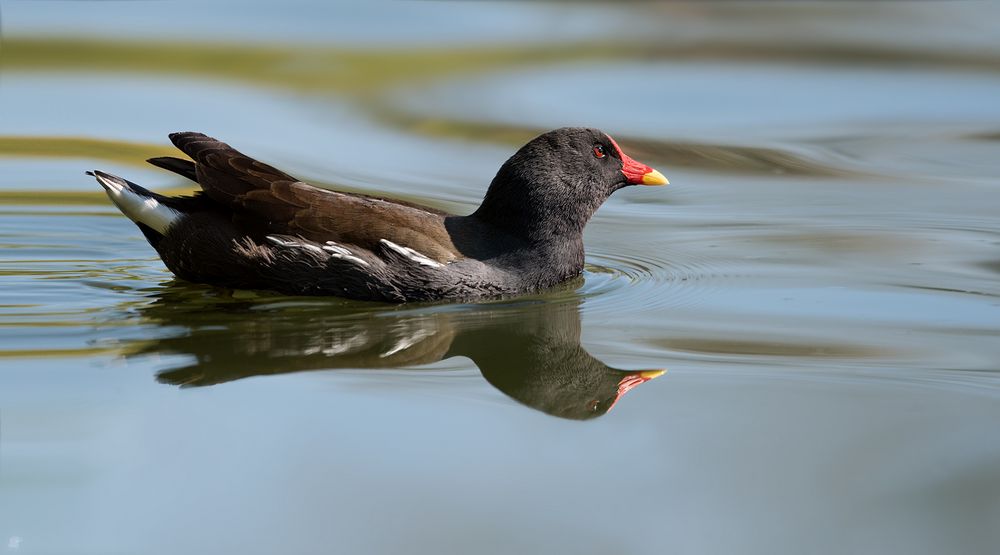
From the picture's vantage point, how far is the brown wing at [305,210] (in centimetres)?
661

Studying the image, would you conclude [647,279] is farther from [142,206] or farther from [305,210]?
[142,206]

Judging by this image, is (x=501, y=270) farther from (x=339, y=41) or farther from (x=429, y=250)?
(x=339, y=41)

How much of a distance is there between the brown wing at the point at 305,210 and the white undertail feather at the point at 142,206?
0.83ft

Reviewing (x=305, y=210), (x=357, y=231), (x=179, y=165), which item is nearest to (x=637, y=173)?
(x=357, y=231)

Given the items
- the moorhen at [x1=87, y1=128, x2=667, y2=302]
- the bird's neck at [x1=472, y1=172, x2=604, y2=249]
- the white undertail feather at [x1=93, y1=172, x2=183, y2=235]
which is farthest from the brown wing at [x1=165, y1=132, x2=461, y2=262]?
the bird's neck at [x1=472, y1=172, x2=604, y2=249]

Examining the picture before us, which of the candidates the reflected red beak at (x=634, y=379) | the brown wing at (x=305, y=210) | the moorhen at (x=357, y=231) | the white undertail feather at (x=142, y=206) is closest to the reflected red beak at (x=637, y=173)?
the moorhen at (x=357, y=231)

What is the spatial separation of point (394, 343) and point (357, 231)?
2.63ft

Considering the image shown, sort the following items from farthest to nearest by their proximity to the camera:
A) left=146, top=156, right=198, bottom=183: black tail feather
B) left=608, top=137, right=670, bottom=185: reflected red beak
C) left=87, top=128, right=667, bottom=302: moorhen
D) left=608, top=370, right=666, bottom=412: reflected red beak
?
left=608, top=137, right=670, bottom=185: reflected red beak, left=146, top=156, right=198, bottom=183: black tail feather, left=87, top=128, right=667, bottom=302: moorhen, left=608, top=370, right=666, bottom=412: reflected red beak

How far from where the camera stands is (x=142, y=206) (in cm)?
688

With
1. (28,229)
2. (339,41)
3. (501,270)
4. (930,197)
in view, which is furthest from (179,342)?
(339,41)

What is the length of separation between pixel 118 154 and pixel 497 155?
257cm

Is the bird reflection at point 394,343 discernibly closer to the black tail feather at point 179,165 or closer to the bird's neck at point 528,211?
the bird's neck at point 528,211

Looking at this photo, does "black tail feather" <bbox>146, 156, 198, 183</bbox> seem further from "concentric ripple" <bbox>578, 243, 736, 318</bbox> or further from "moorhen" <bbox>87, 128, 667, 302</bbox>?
"concentric ripple" <bbox>578, 243, 736, 318</bbox>

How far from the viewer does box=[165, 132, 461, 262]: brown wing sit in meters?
6.61
